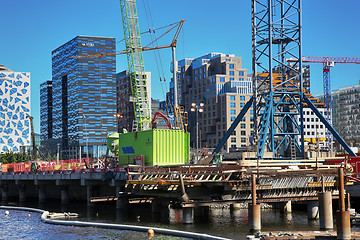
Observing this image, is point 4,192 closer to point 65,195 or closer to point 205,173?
point 65,195

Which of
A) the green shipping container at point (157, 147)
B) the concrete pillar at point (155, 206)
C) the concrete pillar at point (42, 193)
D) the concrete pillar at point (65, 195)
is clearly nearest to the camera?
the concrete pillar at point (155, 206)

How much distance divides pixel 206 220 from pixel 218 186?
3901 mm

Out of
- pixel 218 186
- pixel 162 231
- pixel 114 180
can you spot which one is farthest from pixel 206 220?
pixel 114 180

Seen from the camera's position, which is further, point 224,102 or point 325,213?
point 224,102

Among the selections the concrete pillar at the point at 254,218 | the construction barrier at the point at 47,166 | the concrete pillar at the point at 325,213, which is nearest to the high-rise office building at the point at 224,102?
the construction barrier at the point at 47,166

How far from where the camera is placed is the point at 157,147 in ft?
195

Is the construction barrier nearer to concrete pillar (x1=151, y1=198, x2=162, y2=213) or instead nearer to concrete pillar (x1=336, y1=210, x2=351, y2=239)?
concrete pillar (x1=151, y1=198, x2=162, y2=213)

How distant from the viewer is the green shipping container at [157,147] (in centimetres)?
5950

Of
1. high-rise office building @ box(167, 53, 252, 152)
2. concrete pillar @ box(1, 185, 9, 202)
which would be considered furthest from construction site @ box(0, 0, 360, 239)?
high-rise office building @ box(167, 53, 252, 152)

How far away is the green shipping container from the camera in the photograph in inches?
2343

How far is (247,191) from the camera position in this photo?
4047 centimetres

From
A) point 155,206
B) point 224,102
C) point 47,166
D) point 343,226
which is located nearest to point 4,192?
point 47,166

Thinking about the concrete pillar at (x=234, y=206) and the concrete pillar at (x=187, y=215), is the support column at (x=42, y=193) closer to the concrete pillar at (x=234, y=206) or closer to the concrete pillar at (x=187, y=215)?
the concrete pillar at (x=234, y=206)

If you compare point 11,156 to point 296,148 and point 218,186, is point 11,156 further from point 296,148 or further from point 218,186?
point 218,186
